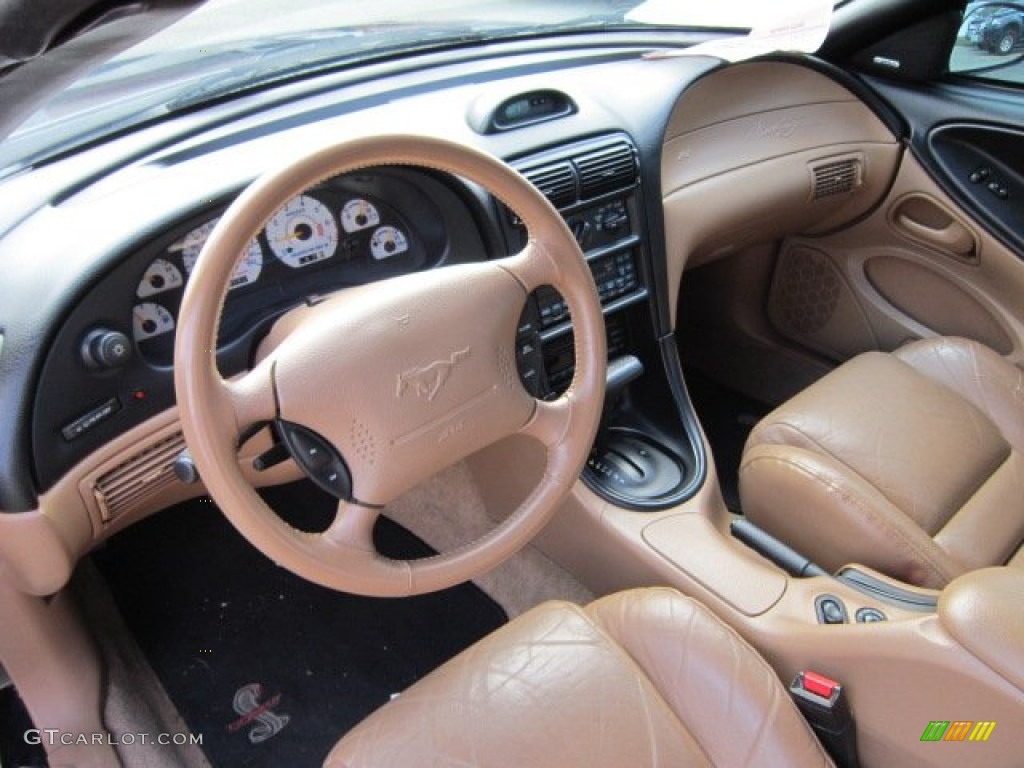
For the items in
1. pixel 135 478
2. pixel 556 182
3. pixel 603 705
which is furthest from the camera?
pixel 556 182

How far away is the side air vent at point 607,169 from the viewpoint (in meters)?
1.51

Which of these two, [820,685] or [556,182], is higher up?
[556,182]

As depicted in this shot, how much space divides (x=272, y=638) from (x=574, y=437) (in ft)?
3.27

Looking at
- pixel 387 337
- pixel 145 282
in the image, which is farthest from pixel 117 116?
pixel 387 337

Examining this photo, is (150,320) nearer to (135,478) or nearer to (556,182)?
(135,478)

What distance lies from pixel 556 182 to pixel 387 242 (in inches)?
12.4

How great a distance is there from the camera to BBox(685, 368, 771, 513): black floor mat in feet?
7.29

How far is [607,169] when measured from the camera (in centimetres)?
154

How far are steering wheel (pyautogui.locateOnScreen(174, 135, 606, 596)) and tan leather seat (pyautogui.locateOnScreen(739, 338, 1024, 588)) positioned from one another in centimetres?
42

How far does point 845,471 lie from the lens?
4.49 ft

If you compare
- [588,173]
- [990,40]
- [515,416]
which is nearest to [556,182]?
[588,173]

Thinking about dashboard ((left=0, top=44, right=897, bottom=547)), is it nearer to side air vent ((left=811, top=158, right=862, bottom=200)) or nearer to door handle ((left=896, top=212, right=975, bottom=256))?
side air vent ((left=811, top=158, right=862, bottom=200))

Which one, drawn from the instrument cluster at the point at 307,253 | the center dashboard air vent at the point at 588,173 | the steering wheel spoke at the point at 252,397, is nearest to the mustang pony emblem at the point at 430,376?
the steering wheel spoke at the point at 252,397

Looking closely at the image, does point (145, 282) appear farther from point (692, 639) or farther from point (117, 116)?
point (692, 639)
